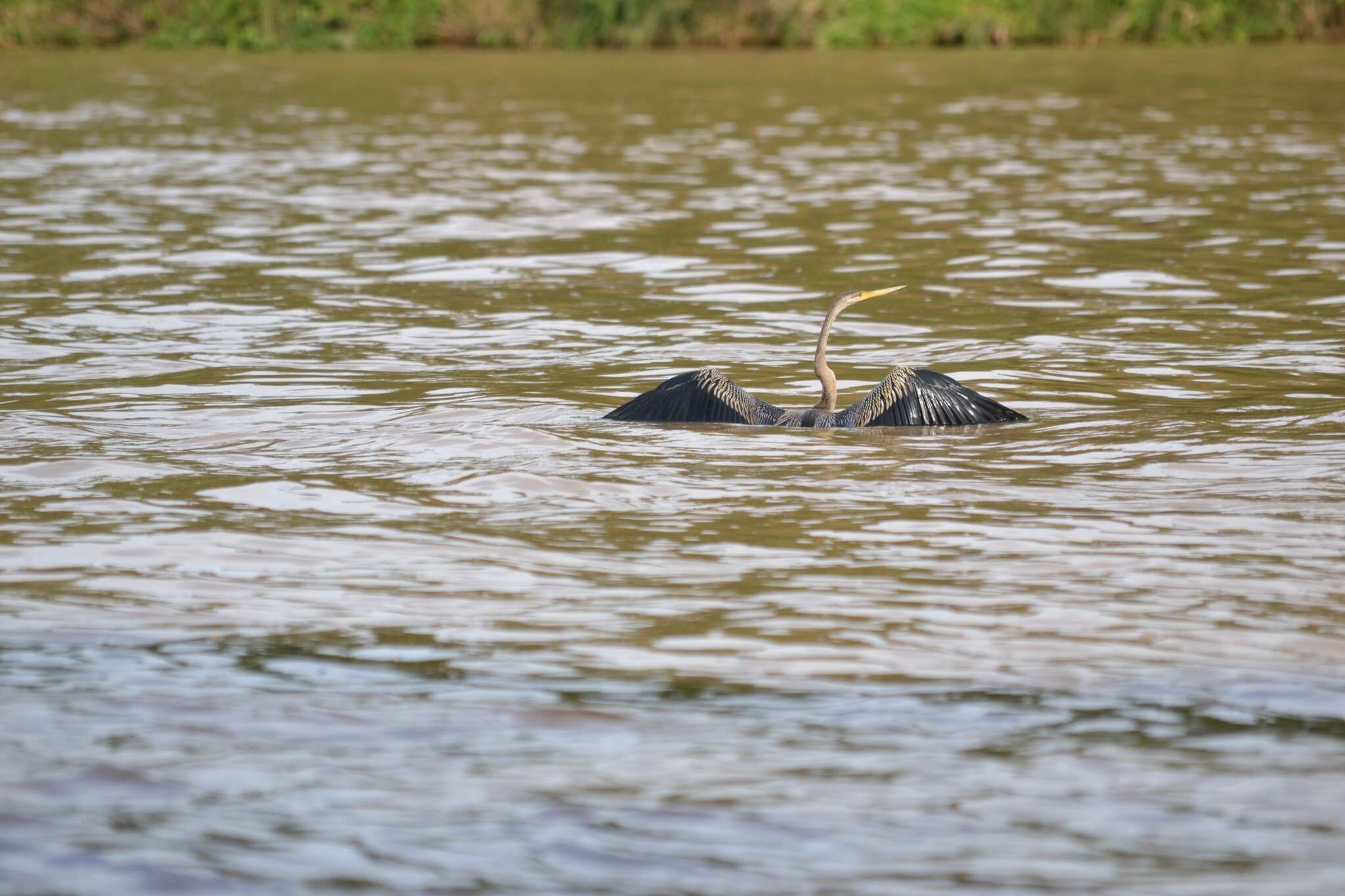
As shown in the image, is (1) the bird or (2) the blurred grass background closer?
(1) the bird

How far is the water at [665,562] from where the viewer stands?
14.4 ft

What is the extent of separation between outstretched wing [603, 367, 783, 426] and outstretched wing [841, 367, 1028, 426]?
434mm

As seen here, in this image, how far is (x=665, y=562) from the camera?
6484 mm

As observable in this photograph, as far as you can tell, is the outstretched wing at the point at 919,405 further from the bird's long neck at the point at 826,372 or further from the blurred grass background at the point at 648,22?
the blurred grass background at the point at 648,22

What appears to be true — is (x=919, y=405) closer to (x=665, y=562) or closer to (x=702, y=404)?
(x=702, y=404)

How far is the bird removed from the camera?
8.68 m

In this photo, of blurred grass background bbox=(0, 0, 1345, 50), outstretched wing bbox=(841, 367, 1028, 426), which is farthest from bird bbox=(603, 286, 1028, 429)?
blurred grass background bbox=(0, 0, 1345, 50)

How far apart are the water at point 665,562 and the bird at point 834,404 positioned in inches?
6.0

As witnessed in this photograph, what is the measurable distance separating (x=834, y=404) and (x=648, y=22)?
106ft

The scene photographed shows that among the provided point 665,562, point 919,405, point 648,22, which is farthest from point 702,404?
point 648,22

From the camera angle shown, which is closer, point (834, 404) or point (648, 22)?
point (834, 404)

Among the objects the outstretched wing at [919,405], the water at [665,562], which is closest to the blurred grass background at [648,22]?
the water at [665,562]

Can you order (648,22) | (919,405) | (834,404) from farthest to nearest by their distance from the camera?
1. (648,22)
2. (834,404)
3. (919,405)

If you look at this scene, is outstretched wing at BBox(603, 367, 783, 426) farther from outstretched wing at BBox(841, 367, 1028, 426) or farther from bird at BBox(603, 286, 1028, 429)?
outstretched wing at BBox(841, 367, 1028, 426)
